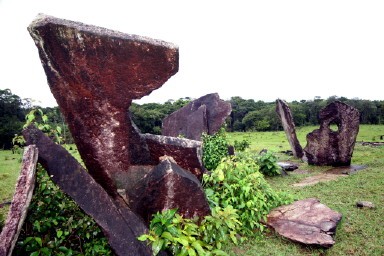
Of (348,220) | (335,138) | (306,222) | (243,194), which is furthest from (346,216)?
(335,138)

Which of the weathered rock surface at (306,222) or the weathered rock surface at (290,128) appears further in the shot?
the weathered rock surface at (290,128)

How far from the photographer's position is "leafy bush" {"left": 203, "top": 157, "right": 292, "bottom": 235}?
16.0 feet

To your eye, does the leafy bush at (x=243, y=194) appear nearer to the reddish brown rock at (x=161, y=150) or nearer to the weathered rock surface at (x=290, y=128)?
the reddish brown rock at (x=161, y=150)

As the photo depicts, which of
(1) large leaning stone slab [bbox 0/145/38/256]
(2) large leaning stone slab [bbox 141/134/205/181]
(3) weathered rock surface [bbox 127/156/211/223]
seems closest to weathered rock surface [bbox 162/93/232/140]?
(2) large leaning stone slab [bbox 141/134/205/181]

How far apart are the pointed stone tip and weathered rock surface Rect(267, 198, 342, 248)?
3.43 metres

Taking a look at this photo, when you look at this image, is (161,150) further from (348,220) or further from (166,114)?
(166,114)

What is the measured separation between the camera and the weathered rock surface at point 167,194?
149 inches

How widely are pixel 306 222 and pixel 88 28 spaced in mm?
4524

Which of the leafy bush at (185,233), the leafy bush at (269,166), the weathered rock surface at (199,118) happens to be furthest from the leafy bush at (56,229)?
the weathered rock surface at (199,118)

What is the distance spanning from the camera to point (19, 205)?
2979mm

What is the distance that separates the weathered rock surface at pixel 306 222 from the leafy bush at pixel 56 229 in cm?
286

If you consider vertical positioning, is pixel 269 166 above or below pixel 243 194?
below

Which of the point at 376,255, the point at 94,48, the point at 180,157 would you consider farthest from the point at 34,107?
the point at 376,255

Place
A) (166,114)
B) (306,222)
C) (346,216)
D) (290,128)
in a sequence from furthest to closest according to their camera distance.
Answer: (166,114) < (290,128) < (346,216) < (306,222)
